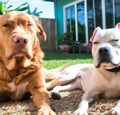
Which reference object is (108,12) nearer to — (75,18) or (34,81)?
(75,18)

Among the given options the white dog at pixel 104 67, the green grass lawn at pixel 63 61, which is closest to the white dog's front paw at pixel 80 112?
the white dog at pixel 104 67

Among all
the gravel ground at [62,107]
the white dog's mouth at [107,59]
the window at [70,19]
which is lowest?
the gravel ground at [62,107]

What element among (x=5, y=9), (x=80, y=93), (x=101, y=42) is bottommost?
(x=80, y=93)

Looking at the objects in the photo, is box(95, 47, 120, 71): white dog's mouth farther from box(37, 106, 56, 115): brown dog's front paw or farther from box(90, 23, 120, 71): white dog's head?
box(37, 106, 56, 115): brown dog's front paw

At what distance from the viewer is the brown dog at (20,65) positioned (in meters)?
3.86

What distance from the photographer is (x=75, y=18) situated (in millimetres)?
19078

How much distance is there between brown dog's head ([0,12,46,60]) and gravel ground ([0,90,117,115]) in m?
0.55

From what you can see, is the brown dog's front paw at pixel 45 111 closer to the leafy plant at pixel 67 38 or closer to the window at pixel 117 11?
the window at pixel 117 11

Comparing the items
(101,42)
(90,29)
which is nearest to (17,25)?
(101,42)

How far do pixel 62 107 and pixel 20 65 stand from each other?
0.79 meters

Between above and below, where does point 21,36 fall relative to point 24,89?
above

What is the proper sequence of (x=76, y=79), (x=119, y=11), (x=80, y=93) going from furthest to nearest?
(x=119, y=11)
(x=76, y=79)
(x=80, y=93)

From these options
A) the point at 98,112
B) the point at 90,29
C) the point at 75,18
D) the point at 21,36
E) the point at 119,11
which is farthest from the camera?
the point at 75,18

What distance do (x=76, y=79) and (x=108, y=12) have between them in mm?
11577
